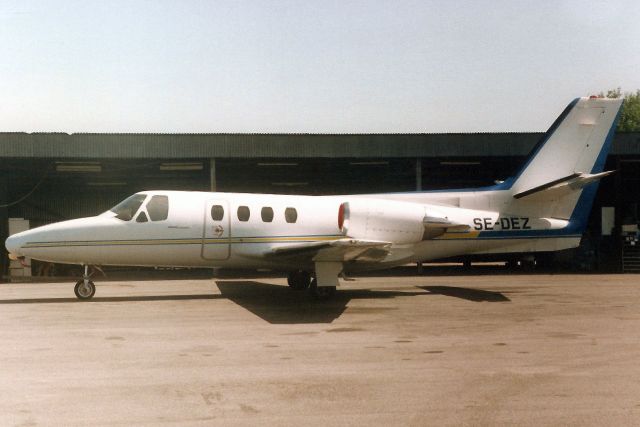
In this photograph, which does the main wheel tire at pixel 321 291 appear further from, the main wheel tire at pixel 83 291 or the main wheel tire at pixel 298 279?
the main wheel tire at pixel 83 291

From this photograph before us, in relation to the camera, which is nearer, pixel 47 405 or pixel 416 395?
pixel 47 405

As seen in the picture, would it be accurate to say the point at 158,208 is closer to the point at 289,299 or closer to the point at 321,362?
the point at 289,299

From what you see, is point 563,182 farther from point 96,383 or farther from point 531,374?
point 96,383

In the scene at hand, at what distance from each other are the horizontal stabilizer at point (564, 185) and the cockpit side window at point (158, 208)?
10093mm

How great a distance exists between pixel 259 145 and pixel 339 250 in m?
12.9

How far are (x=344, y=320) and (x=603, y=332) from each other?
4.96 metres

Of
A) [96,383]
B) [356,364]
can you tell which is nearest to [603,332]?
[356,364]

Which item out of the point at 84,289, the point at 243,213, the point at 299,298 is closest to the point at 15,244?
the point at 84,289

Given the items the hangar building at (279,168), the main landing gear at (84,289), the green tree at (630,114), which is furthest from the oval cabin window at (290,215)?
the green tree at (630,114)

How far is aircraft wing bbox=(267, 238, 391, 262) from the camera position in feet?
48.4

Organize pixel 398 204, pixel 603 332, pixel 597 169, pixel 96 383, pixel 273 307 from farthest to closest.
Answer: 1. pixel 597 169
2. pixel 398 204
3. pixel 273 307
4. pixel 603 332
5. pixel 96 383

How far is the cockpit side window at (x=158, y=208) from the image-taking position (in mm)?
17016

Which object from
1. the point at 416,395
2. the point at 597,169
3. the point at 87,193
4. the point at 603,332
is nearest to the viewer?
the point at 416,395

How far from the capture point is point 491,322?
13219mm
